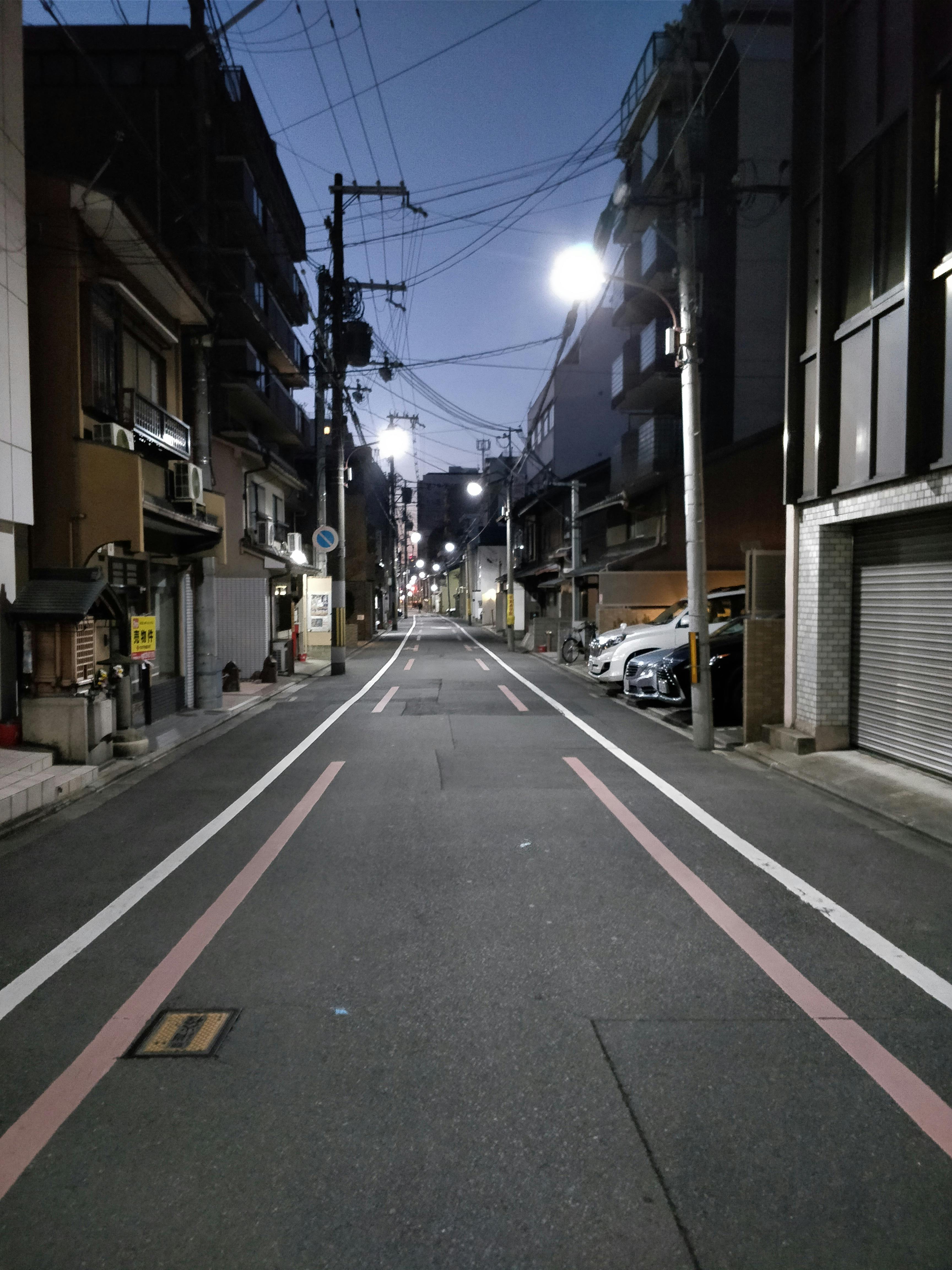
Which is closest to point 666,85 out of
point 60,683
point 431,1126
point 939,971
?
point 60,683

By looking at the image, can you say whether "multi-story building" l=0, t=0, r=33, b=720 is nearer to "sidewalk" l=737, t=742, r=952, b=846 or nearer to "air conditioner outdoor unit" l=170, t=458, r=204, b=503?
"air conditioner outdoor unit" l=170, t=458, r=204, b=503

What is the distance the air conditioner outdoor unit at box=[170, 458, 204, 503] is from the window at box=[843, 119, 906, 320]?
34.1ft

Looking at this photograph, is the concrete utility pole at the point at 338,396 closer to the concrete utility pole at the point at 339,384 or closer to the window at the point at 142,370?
the concrete utility pole at the point at 339,384

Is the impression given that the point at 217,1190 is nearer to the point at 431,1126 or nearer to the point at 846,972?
the point at 431,1126

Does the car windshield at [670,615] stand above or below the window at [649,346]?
below

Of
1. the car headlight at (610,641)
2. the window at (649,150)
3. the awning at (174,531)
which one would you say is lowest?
the car headlight at (610,641)

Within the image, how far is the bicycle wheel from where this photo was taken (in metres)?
26.3

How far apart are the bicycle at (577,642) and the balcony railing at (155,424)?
49.2 ft

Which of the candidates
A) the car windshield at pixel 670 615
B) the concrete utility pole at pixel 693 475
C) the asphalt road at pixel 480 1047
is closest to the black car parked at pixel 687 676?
the concrete utility pole at pixel 693 475

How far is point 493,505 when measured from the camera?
224 feet

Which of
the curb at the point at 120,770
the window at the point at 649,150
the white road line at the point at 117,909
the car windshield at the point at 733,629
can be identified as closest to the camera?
the white road line at the point at 117,909

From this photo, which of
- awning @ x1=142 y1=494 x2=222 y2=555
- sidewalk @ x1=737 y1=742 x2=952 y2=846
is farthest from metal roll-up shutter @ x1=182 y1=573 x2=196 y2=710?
sidewalk @ x1=737 y1=742 x2=952 y2=846

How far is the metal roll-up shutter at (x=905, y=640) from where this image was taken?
839 centimetres

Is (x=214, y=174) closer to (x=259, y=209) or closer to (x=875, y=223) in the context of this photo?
(x=259, y=209)
